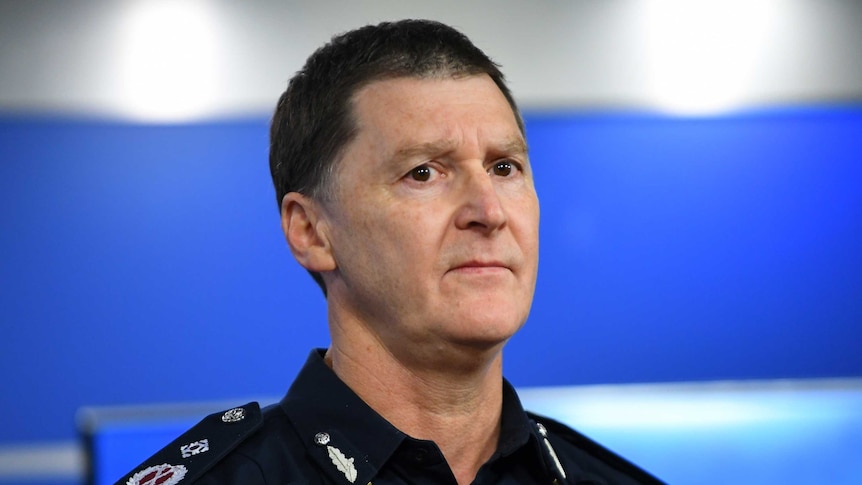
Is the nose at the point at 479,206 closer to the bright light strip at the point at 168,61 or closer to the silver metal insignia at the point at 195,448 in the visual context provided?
the silver metal insignia at the point at 195,448

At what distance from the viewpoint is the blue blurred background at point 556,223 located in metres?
2.67

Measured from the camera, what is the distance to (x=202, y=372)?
8.95 ft

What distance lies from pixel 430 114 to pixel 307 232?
239mm

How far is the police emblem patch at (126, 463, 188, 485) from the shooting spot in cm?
141

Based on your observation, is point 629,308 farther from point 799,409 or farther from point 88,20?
point 88,20

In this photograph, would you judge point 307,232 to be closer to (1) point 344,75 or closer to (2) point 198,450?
(1) point 344,75

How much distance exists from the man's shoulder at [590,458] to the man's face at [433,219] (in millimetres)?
309

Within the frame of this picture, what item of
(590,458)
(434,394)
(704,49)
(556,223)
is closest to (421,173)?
(434,394)

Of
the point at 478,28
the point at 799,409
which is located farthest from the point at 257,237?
the point at 799,409

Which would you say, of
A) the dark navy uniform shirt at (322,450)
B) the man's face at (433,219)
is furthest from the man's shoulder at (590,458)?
the man's face at (433,219)

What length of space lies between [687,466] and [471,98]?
1271 mm

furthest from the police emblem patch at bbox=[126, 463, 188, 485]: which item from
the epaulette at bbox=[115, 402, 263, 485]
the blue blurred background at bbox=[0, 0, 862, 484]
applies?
the blue blurred background at bbox=[0, 0, 862, 484]

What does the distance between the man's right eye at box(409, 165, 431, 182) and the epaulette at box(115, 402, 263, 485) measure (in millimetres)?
366

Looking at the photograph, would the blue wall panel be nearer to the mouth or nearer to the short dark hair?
the short dark hair
